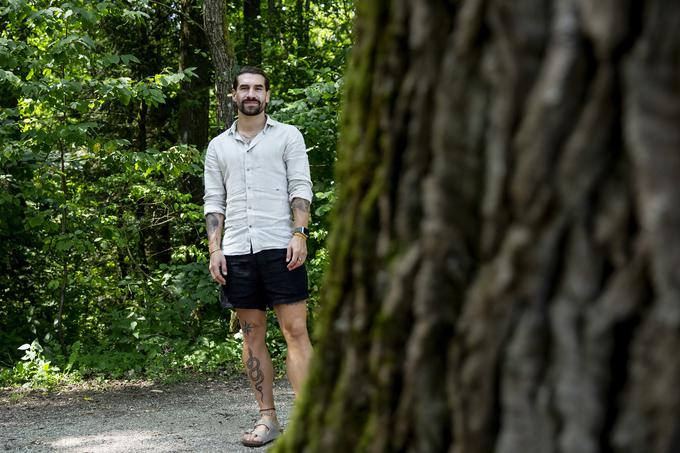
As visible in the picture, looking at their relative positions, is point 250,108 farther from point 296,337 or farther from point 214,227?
point 296,337

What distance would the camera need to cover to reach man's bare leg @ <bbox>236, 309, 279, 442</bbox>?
227 inches

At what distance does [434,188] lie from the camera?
128cm

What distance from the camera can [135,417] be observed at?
7137 mm

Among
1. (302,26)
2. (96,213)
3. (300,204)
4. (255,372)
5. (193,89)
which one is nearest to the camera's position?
(300,204)

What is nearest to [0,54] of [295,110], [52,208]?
[52,208]

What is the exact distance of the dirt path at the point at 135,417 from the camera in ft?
19.8

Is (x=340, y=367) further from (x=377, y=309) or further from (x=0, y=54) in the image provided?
(x=0, y=54)

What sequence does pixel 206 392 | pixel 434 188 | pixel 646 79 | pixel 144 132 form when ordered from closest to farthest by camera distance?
pixel 646 79 < pixel 434 188 < pixel 206 392 < pixel 144 132

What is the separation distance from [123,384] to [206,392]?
1.03 m

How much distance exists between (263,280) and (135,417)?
224cm

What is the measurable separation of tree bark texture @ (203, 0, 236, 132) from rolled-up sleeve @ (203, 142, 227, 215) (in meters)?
4.87

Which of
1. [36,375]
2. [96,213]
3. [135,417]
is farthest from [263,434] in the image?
[96,213]

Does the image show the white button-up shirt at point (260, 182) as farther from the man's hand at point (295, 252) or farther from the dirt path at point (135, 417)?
the dirt path at point (135, 417)

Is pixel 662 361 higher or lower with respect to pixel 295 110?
lower
